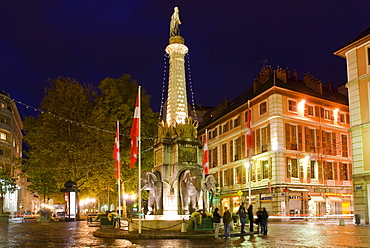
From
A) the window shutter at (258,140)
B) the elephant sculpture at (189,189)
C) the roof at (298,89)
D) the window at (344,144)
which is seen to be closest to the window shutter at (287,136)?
the window shutter at (258,140)

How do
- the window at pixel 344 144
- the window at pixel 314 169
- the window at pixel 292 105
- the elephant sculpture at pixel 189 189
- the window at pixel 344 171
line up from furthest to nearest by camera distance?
the window at pixel 344 144 → the window at pixel 344 171 → the window at pixel 314 169 → the window at pixel 292 105 → the elephant sculpture at pixel 189 189

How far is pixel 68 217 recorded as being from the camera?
141 ft

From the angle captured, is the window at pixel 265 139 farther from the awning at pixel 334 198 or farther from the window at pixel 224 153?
the window at pixel 224 153

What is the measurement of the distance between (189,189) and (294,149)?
83.3 ft

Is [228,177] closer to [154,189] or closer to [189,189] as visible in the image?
[154,189]

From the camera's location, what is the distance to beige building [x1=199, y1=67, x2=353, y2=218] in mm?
45031

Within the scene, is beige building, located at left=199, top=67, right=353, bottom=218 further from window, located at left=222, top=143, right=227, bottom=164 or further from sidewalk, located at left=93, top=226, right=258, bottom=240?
sidewalk, located at left=93, top=226, right=258, bottom=240

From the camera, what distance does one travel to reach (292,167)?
4566cm

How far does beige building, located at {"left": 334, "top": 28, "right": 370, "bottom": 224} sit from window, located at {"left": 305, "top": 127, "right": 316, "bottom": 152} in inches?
597

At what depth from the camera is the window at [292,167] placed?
148 feet

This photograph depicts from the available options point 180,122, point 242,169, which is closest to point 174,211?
point 180,122

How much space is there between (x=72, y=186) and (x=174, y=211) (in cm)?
1701

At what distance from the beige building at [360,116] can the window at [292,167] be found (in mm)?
13684

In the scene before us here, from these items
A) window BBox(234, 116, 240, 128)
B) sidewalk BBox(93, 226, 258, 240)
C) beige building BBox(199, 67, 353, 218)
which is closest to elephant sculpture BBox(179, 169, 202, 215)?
sidewalk BBox(93, 226, 258, 240)
